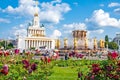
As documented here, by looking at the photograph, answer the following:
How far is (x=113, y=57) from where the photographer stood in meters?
9.58

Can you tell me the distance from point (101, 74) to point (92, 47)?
61.9 metres

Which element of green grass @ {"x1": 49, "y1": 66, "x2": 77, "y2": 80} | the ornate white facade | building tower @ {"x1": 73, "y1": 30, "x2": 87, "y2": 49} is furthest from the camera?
the ornate white facade

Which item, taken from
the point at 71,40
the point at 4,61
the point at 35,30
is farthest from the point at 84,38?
the point at 35,30

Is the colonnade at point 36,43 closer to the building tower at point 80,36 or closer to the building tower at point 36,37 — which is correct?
the building tower at point 36,37

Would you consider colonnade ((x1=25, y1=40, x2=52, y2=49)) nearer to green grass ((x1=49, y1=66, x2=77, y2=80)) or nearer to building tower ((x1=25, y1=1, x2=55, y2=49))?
building tower ((x1=25, y1=1, x2=55, y2=49))

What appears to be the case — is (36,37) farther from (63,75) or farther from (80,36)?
(63,75)

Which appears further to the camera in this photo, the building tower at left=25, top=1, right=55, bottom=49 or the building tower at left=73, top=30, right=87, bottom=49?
the building tower at left=25, top=1, right=55, bottom=49

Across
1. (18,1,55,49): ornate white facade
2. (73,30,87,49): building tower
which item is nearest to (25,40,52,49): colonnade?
(18,1,55,49): ornate white facade

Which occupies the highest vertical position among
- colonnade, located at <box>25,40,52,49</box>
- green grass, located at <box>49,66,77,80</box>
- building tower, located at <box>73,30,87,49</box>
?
colonnade, located at <box>25,40,52,49</box>

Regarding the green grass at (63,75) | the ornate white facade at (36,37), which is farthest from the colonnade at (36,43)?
the green grass at (63,75)

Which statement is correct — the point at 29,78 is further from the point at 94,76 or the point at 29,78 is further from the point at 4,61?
the point at 4,61

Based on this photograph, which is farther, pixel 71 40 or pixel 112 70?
pixel 71 40

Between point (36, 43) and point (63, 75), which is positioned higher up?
point (36, 43)

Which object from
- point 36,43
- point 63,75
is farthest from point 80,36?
point 36,43
